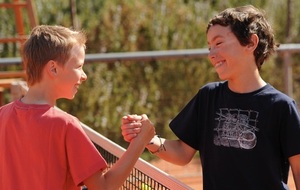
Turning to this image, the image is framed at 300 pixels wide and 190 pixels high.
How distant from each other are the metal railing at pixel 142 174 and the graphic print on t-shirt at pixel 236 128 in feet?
0.77

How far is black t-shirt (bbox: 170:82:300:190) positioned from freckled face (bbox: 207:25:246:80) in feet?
0.25

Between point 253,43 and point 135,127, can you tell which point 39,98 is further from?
point 253,43

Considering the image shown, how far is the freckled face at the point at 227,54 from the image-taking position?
312cm

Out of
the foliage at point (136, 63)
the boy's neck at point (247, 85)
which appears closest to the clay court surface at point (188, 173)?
the foliage at point (136, 63)

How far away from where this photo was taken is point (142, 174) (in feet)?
11.4

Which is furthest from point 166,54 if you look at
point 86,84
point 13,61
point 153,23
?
point 153,23

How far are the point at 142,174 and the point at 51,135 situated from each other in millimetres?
769

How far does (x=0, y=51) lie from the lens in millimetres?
9289

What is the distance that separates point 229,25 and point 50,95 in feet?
2.48

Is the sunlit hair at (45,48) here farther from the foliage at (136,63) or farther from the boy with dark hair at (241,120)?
the foliage at (136,63)

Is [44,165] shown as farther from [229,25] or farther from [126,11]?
[126,11]

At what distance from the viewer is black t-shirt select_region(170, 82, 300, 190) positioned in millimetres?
2947

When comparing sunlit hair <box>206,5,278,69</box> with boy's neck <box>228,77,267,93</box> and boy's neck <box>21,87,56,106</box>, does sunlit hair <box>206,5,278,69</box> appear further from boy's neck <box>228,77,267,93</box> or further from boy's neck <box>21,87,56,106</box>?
boy's neck <box>21,87,56,106</box>

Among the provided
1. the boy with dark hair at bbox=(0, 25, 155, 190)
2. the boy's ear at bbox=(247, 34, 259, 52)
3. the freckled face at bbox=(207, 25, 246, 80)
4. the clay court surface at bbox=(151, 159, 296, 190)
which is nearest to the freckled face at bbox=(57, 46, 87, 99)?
the boy with dark hair at bbox=(0, 25, 155, 190)
